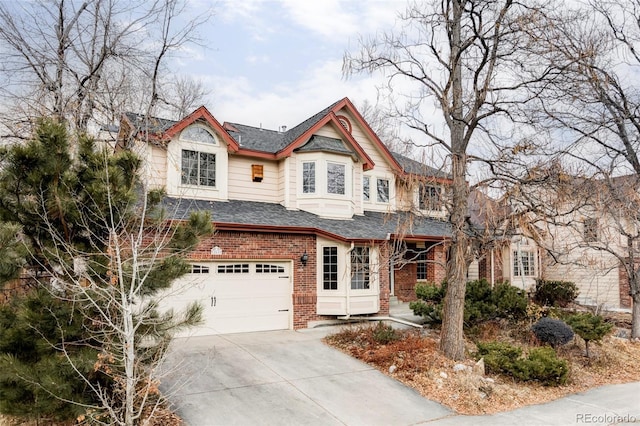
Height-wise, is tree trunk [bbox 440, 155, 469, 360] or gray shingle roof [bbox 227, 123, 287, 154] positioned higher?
gray shingle roof [bbox 227, 123, 287, 154]

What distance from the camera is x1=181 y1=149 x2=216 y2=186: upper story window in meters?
12.8

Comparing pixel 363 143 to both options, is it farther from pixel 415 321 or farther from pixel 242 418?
pixel 242 418

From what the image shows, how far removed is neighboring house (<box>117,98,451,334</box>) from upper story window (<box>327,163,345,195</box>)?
0.12ft

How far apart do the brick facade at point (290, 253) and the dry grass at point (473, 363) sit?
59.3 inches

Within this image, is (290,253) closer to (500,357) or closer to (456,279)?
(456,279)

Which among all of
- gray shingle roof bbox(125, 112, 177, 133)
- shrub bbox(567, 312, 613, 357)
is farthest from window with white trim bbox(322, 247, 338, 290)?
shrub bbox(567, 312, 613, 357)

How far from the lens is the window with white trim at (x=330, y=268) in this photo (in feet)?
40.5

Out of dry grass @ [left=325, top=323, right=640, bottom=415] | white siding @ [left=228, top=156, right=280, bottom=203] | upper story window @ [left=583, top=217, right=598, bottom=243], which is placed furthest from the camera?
white siding @ [left=228, top=156, right=280, bottom=203]

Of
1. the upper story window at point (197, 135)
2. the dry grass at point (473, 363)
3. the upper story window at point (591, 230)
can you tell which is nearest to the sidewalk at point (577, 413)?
the dry grass at point (473, 363)

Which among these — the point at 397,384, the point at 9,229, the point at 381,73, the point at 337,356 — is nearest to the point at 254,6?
the point at 381,73

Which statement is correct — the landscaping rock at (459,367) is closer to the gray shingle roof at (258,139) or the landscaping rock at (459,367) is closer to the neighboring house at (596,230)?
the neighboring house at (596,230)

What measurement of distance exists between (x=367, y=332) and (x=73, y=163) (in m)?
7.64

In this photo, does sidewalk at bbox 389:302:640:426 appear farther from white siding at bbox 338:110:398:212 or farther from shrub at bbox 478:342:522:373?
white siding at bbox 338:110:398:212

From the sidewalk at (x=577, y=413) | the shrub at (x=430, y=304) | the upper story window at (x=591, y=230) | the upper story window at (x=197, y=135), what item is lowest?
the sidewalk at (x=577, y=413)
